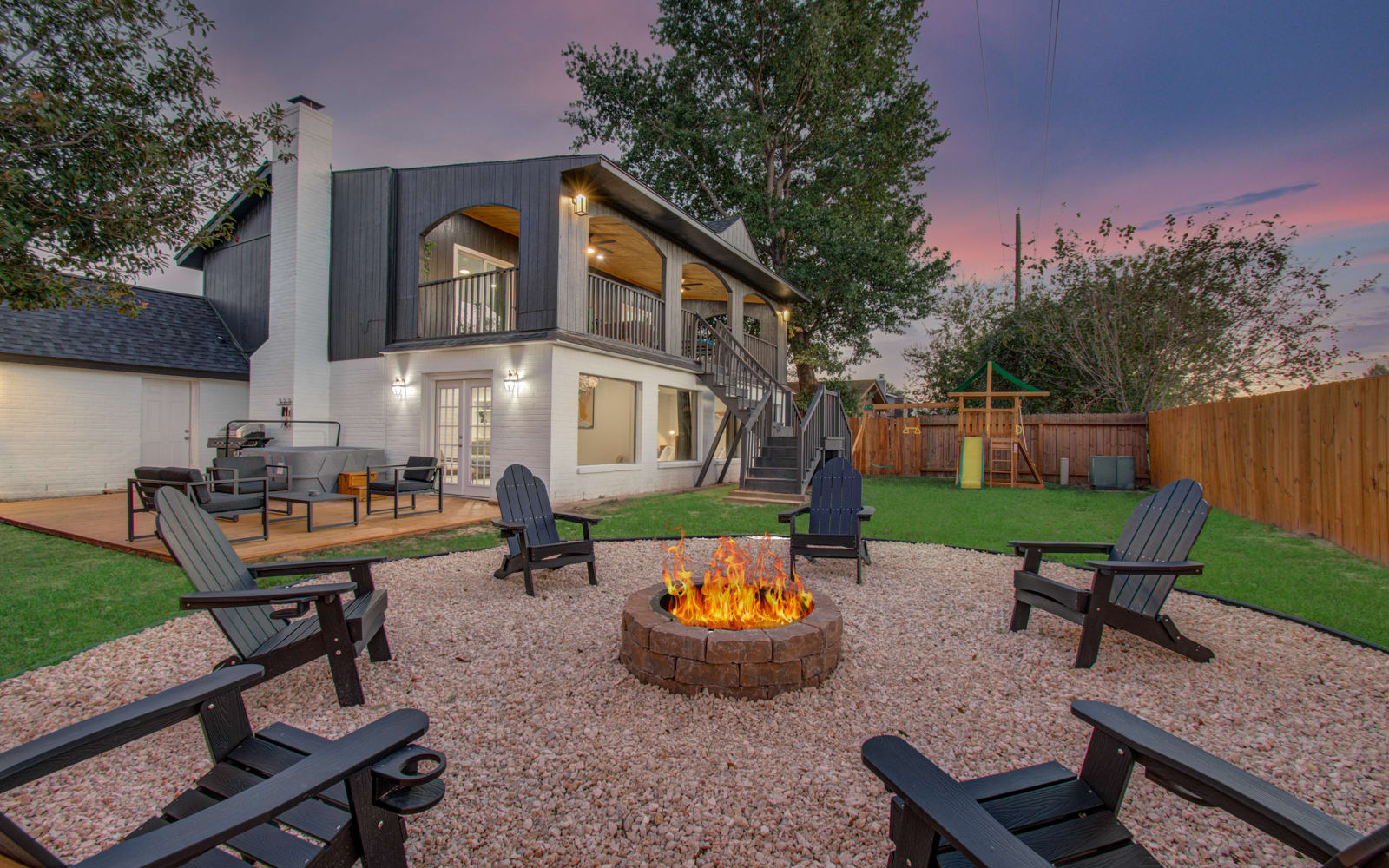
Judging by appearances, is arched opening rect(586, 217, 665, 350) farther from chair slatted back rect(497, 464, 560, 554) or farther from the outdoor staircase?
chair slatted back rect(497, 464, 560, 554)

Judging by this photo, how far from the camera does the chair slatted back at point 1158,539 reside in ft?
11.3

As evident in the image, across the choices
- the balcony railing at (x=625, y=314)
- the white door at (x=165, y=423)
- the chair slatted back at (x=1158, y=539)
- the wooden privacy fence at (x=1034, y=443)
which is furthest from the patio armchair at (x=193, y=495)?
the wooden privacy fence at (x=1034, y=443)

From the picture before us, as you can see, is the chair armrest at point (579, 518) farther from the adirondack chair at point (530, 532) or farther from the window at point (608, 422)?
the window at point (608, 422)

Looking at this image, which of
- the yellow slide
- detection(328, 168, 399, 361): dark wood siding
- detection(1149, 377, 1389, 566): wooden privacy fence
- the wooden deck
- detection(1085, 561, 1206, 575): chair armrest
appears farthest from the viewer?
the yellow slide

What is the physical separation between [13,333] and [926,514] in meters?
15.9

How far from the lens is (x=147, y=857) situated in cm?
97

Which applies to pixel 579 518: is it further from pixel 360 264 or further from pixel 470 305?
pixel 360 264

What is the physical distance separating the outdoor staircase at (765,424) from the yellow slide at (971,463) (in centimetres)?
335

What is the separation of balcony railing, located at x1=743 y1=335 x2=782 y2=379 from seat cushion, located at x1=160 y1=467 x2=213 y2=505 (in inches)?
458

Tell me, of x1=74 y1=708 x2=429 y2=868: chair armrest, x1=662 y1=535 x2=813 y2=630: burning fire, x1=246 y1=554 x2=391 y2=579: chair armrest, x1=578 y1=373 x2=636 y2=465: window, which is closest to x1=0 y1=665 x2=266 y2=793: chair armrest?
x1=74 y1=708 x2=429 y2=868: chair armrest

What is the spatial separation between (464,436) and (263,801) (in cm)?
988

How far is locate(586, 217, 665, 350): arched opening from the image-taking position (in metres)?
10.8

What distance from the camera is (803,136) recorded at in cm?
1958

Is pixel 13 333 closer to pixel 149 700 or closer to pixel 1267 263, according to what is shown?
pixel 149 700
